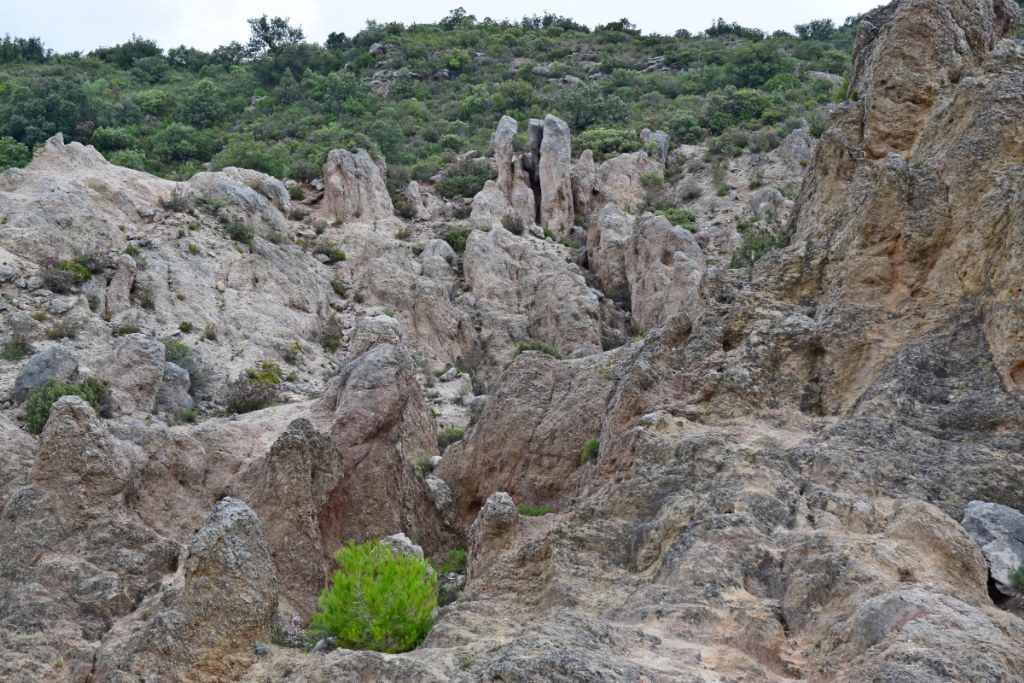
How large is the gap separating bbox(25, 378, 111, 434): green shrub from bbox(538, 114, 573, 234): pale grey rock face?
24916 millimetres

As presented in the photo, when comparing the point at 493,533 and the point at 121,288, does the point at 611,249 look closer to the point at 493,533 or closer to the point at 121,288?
the point at 121,288

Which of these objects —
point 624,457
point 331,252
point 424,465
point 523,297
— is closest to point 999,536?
point 624,457

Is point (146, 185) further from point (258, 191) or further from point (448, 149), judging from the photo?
point (448, 149)

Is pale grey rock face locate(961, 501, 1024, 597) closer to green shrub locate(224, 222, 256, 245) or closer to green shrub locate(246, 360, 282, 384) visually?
green shrub locate(246, 360, 282, 384)

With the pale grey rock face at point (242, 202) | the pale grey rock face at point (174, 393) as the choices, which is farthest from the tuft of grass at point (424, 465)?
the pale grey rock face at point (242, 202)

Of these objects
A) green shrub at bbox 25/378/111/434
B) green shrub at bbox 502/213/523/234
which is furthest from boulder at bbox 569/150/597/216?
green shrub at bbox 25/378/111/434

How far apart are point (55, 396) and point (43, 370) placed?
1505 mm

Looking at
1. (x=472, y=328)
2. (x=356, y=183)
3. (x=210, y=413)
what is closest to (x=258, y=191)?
(x=356, y=183)

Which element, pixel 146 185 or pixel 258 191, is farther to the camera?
pixel 258 191

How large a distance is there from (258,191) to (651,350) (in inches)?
1053

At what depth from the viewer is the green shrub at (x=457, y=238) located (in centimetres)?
4159

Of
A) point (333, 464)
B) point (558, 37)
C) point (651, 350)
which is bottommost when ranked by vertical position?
point (333, 464)

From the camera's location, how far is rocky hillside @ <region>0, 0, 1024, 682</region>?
9.83m

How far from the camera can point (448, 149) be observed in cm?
5688
